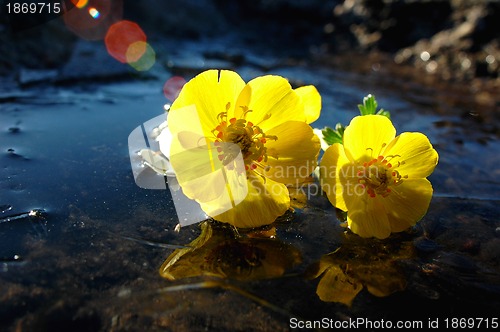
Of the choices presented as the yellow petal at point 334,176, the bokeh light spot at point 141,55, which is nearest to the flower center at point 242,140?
the yellow petal at point 334,176

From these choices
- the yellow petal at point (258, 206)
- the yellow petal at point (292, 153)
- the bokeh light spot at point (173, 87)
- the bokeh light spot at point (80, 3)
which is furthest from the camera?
the bokeh light spot at point (80, 3)

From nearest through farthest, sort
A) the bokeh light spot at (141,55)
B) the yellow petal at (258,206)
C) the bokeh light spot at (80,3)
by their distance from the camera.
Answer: the yellow petal at (258,206), the bokeh light spot at (141,55), the bokeh light spot at (80,3)

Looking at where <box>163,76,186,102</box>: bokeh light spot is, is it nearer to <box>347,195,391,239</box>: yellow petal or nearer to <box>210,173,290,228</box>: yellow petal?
<box>210,173,290,228</box>: yellow petal

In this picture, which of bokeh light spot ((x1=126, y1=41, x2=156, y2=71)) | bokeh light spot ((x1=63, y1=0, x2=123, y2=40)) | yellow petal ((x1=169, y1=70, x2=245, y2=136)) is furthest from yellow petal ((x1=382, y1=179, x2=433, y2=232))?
bokeh light spot ((x1=63, y1=0, x2=123, y2=40))

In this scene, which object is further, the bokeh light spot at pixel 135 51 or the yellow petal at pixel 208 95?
the bokeh light spot at pixel 135 51

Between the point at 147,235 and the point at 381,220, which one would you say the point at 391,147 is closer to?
the point at 381,220

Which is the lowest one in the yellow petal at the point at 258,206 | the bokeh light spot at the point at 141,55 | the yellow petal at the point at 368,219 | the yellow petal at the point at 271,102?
the yellow petal at the point at 368,219

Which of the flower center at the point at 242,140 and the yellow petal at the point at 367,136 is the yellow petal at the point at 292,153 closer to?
the flower center at the point at 242,140

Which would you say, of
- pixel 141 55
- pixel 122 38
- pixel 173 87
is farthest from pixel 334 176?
pixel 122 38
